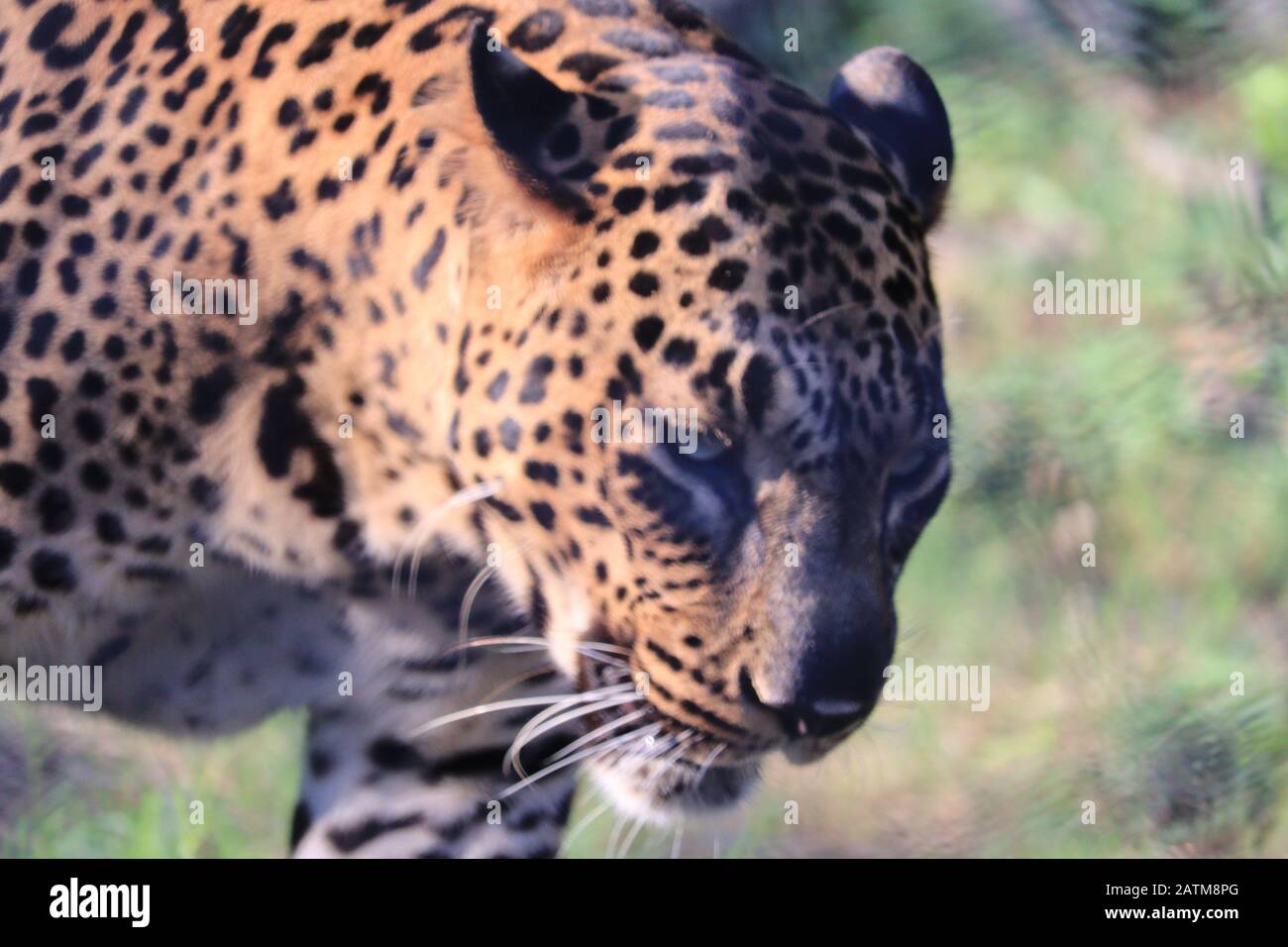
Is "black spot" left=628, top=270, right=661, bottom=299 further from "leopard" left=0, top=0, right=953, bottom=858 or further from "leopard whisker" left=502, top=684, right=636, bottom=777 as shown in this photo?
"leopard whisker" left=502, top=684, right=636, bottom=777

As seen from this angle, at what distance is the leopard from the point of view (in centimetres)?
260

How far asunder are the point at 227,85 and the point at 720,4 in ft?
5.79

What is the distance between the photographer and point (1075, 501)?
4.58 m

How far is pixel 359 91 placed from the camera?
2.83 m

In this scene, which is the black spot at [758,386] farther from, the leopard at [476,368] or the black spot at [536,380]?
the black spot at [536,380]

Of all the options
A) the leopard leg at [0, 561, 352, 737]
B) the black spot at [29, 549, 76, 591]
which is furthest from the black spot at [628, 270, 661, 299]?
the black spot at [29, 549, 76, 591]

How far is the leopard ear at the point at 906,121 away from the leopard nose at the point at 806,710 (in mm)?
793

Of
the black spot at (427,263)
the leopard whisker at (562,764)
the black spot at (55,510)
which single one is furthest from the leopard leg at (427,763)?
the black spot at (427,263)

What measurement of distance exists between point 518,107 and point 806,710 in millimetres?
915

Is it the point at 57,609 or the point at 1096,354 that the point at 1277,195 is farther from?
the point at 57,609

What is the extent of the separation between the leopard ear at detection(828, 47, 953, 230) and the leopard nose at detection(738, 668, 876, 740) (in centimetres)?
79

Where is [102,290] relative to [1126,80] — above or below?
below

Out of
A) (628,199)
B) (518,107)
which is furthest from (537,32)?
(628,199)

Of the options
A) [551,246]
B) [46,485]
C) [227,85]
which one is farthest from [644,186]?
[46,485]
